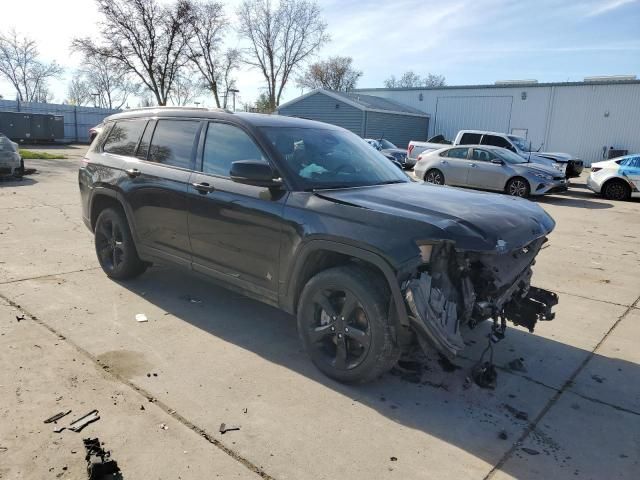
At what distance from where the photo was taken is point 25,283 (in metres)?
5.38

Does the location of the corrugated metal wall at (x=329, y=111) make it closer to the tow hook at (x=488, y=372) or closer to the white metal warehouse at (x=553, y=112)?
the white metal warehouse at (x=553, y=112)

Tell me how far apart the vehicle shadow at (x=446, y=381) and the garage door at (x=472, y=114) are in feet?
106

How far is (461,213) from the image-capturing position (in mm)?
3336

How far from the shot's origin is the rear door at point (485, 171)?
15039mm

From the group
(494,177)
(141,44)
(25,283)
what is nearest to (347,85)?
(141,44)

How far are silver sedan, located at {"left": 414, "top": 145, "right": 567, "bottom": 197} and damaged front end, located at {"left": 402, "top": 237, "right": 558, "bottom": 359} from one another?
38.8 ft

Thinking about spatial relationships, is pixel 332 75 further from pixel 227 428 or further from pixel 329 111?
pixel 227 428

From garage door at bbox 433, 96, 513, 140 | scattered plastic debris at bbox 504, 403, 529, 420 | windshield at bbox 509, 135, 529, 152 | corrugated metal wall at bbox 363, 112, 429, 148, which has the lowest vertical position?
scattered plastic debris at bbox 504, 403, 529, 420

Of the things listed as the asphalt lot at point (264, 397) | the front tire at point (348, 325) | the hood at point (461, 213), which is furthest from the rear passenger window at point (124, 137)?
the front tire at point (348, 325)

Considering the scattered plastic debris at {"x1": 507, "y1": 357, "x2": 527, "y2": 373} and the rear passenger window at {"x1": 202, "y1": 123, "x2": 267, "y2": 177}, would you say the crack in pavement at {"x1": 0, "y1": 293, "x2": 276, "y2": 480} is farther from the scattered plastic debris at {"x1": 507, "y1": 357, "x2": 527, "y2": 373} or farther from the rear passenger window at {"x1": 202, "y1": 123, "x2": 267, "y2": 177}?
the scattered plastic debris at {"x1": 507, "y1": 357, "x2": 527, "y2": 373}

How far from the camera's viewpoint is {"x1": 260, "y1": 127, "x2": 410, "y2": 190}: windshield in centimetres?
398

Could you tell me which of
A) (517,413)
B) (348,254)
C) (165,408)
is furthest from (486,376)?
(165,408)

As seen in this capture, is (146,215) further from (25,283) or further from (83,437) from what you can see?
(83,437)

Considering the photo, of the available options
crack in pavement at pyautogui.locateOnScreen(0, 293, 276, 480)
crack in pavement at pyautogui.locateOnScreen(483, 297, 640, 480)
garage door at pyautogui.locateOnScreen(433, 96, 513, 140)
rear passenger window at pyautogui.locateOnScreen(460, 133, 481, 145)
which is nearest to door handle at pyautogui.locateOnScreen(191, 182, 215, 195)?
crack in pavement at pyautogui.locateOnScreen(0, 293, 276, 480)
